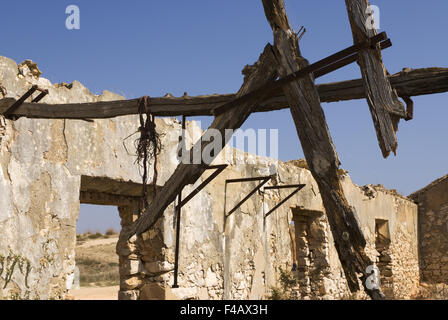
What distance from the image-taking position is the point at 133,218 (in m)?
6.00

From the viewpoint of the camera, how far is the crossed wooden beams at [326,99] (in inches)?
120

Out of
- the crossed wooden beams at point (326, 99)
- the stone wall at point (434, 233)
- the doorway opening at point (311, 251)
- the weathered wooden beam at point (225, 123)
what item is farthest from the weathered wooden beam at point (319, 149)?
the stone wall at point (434, 233)

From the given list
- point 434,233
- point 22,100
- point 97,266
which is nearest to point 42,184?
point 22,100

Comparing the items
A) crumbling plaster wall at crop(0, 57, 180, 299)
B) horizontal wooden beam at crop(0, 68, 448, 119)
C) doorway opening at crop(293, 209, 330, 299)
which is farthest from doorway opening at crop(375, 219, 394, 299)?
horizontal wooden beam at crop(0, 68, 448, 119)

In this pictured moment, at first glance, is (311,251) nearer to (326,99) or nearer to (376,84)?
(326,99)

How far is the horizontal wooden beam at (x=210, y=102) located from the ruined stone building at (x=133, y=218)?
39 centimetres

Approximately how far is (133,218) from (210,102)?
2679mm

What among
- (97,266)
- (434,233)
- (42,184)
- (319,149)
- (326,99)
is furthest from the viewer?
(97,266)

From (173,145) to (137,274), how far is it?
5.51ft

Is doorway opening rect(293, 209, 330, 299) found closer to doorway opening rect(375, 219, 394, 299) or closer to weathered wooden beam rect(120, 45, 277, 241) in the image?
doorway opening rect(375, 219, 394, 299)

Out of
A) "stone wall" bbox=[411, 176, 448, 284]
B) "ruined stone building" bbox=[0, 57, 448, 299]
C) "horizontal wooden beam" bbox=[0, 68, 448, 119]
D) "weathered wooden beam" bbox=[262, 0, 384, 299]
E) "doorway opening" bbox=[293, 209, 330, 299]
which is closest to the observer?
Answer: "weathered wooden beam" bbox=[262, 0, 384, 299]

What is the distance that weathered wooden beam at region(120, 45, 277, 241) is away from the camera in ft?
11.3
